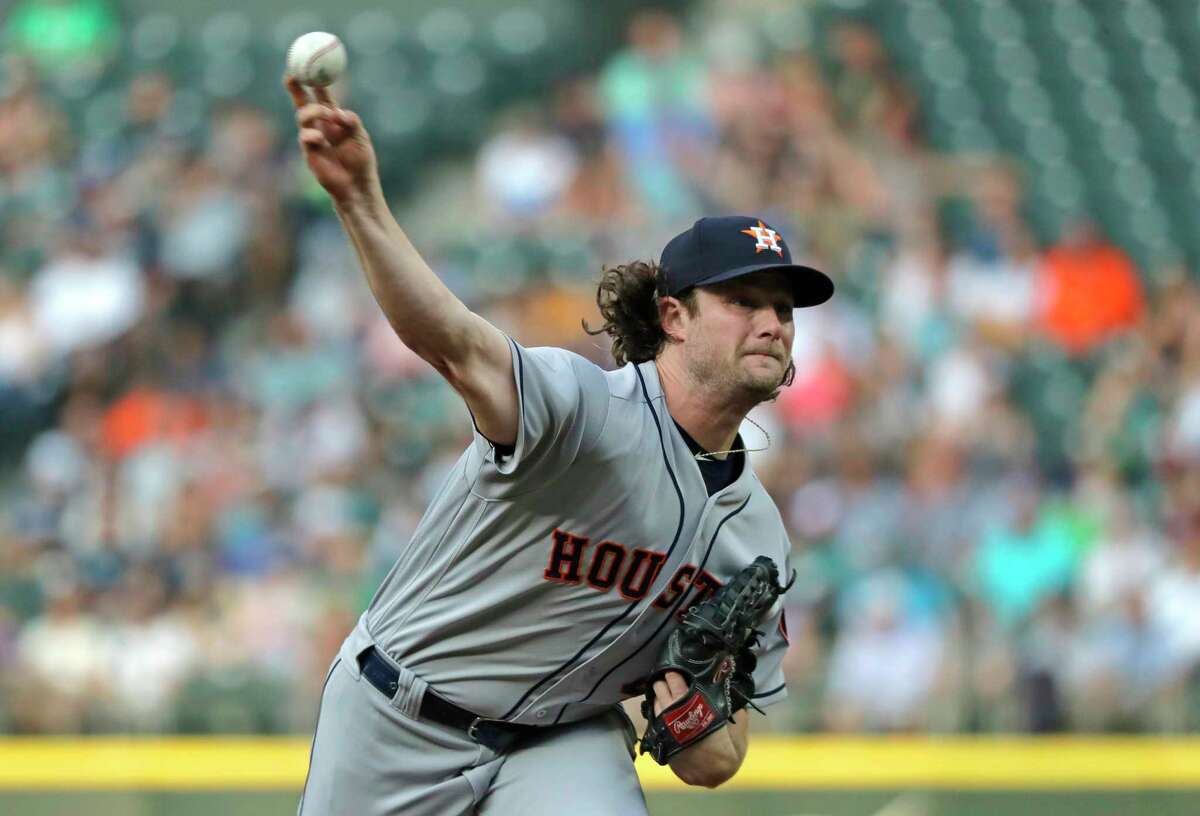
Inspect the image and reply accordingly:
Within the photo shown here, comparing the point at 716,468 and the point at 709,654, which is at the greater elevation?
the point at 716,468

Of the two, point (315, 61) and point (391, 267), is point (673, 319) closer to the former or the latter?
point (391, 267)

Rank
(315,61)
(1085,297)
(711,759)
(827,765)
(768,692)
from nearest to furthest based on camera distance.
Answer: (315,61) → (711,759) → (768,692) → (827,765) → (1085,297)

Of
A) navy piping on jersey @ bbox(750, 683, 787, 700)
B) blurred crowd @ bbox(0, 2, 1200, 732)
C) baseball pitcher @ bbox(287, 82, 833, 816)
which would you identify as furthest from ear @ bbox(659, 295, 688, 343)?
blurred crowd @ bbox(0, 2, 1200, 732)

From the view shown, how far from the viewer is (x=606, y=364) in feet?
24.2

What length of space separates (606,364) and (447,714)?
13.2ft

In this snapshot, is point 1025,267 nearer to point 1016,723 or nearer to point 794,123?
point 794,123

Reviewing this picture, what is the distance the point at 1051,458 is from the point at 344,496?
3060mm

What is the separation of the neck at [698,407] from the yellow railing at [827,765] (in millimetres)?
2325

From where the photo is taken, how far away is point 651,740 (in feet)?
11.4

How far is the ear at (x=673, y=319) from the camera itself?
11.3 ft

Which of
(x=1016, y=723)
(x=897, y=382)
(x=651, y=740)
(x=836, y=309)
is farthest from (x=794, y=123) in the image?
(x=651, y=740)

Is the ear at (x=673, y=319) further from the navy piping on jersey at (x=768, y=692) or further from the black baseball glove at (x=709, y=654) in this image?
the navy piping on jersey at (x=768, y=692)

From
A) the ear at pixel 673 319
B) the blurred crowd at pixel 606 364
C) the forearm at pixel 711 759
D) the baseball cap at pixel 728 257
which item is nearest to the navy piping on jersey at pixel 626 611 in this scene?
the ear at pixel 673 319

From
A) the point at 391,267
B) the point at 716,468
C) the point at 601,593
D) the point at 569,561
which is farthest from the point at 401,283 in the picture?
the point at 716,468
